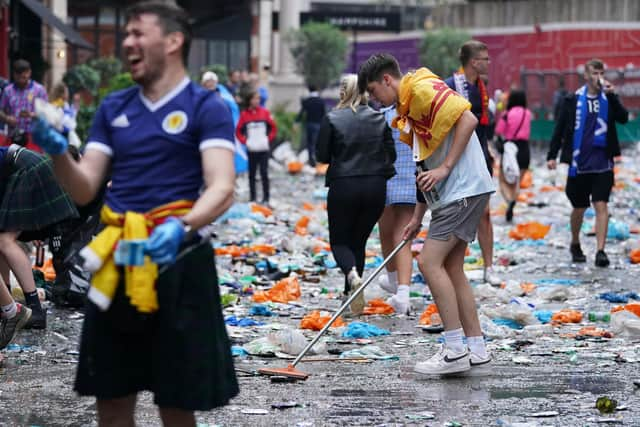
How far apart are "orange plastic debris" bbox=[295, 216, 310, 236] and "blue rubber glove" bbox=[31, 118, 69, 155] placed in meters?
10.9

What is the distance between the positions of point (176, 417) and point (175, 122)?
3.40ft

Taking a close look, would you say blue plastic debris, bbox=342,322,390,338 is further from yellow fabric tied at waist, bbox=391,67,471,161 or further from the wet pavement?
yellow fabric tied at waist, bbox=391,67,471,161

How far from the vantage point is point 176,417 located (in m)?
4.45

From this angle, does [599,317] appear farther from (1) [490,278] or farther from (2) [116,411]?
(2) [116,411]

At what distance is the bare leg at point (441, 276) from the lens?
7.17m

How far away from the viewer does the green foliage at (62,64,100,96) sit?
2939 centimetres

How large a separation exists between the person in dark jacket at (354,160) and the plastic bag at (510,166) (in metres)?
7.22

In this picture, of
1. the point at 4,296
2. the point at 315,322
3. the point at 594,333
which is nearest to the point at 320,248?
the point at 315,322

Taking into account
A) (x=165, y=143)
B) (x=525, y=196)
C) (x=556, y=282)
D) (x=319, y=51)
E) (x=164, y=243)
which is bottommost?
(x=525, y=196)

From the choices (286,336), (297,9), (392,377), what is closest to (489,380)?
(392,377)

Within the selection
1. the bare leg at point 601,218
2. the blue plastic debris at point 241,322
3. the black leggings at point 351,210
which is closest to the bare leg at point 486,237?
the black leggings at point 351,210

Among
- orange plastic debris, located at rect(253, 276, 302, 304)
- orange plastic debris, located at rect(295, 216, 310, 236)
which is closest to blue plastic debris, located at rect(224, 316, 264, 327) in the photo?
orange plastic debris, located at rect(253, 276, 302, 304)

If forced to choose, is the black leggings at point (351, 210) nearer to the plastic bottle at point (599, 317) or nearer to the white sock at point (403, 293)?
the white sock at point (403, 293)

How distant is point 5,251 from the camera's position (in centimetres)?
832
